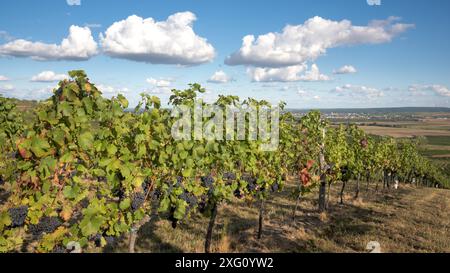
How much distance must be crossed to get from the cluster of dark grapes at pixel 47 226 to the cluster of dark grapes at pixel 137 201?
1185 millimetres

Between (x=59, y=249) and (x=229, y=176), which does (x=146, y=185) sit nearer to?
(x=59, y=249)

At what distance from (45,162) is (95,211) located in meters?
1.01

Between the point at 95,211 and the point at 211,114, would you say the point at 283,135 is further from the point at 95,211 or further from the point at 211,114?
the point at 95,211

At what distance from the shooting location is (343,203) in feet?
67.2

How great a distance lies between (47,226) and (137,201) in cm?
141

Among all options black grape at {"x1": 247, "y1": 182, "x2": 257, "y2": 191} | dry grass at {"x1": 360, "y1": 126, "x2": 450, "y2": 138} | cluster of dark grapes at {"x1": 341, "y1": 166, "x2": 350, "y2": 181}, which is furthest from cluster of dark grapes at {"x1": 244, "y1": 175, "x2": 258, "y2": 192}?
dry grass at {"x1": 360, "y1": 126, "x2": 450, "y2": 138}

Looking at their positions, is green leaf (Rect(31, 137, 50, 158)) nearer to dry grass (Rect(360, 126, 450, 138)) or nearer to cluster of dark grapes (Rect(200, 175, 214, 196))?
cluster of dark grapes (Rect(200, 175, 214, 196))

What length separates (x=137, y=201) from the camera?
5.88 m

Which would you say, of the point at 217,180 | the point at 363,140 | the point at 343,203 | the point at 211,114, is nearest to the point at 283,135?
the point at 217,180

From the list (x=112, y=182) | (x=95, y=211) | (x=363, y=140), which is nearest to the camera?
(x=95, y=211)

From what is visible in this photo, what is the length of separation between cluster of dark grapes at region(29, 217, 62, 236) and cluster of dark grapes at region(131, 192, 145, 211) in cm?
119

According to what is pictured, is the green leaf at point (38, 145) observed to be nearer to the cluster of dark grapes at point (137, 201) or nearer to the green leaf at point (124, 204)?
the green leaf at point (124, 204)

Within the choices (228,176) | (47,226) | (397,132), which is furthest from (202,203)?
(397,132)

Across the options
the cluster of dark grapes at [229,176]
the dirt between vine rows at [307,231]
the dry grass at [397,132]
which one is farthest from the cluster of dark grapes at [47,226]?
the dry grass at [397,132]
